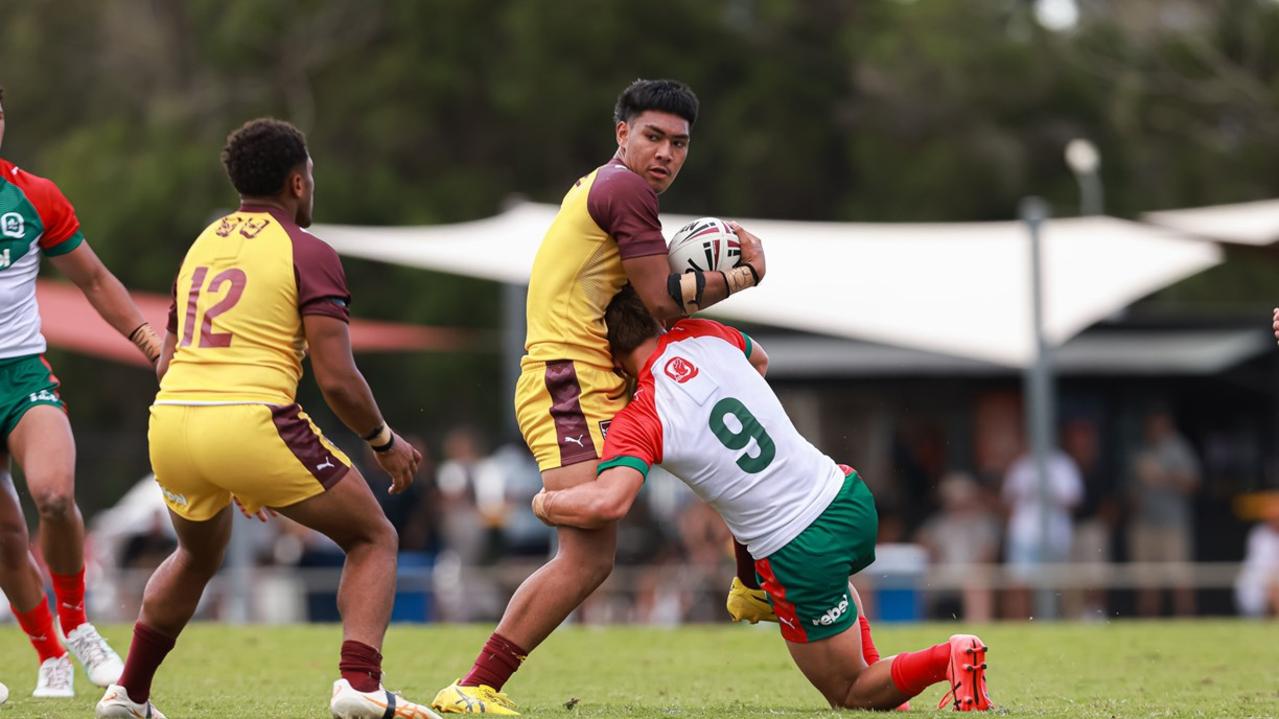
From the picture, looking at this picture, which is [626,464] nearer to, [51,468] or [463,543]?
[51,468]

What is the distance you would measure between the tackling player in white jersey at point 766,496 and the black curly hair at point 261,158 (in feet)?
4.12

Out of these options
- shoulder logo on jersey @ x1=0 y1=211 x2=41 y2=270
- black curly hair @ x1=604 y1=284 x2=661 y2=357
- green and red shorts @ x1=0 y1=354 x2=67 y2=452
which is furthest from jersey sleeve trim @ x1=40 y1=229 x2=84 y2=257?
black curly hair @ x1=604 y1=284 x2=661 y2=357

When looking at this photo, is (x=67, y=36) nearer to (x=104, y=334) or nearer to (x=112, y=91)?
(x=112, y=91)

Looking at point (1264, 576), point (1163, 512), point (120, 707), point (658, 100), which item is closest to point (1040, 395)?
point (1264, 576)

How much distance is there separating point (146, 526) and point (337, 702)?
53.6ft

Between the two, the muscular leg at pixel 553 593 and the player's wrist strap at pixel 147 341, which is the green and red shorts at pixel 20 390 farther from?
the muscular leg at pixel 553 593

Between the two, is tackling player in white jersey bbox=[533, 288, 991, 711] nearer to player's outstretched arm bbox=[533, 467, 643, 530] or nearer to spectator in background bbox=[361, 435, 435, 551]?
player's outstretched arm bbox=[533, 467, 643, 530]

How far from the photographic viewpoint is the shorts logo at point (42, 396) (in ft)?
23.2

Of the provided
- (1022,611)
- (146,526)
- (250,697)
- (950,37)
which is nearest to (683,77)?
(950,37)

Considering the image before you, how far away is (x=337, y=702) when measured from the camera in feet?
18.0

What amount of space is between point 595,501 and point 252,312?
3.83 feet

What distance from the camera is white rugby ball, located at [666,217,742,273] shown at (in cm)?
626

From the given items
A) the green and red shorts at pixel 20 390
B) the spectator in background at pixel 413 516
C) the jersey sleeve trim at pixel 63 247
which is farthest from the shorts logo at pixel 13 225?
the spectator in background at pixel 413 516

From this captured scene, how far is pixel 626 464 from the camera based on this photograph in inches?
233
